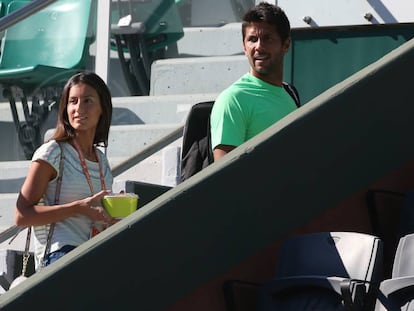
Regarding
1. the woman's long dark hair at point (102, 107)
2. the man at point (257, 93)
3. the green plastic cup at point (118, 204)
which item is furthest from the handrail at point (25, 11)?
the green plastic cup at point (118, 204)

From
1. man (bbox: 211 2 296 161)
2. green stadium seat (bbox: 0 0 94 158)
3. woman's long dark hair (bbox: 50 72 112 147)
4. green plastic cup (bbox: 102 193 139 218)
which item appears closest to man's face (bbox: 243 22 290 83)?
man (bbox: 211 2 296 161)

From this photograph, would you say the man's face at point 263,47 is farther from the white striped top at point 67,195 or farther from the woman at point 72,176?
the white striped top at point 67,195

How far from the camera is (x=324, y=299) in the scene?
14.5ft

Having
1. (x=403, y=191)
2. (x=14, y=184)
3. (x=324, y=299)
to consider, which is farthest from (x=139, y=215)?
(x=14, y=184)

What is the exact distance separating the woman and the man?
43 cm

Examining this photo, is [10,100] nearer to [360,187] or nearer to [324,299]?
[360,187]

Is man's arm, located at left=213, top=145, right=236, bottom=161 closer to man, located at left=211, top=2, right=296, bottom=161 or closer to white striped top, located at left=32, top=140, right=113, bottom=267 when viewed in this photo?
man, located at left=211, top=2, right=296, bottom=161

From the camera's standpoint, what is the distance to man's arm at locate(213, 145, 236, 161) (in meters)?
5.09

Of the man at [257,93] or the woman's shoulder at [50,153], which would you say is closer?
the woman's shoulder at [50,153]

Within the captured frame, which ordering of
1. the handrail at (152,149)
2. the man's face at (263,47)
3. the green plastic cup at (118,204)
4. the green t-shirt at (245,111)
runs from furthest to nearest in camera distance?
the handrail at (152,149) → the man's face at (263,47) → the green t-shirt at (245,111) → the green plastic cup at (118,204)

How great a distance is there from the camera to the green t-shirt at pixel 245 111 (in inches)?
201

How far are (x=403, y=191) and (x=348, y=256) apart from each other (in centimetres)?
69

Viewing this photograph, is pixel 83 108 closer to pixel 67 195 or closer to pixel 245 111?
pixel 67 195

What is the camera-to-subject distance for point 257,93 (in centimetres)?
520
